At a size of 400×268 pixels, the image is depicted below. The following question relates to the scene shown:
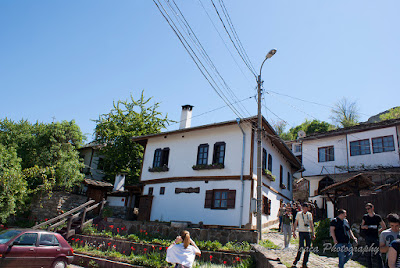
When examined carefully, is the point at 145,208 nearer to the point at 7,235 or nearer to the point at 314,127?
the point at 7,235

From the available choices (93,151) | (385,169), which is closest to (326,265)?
(385,169)

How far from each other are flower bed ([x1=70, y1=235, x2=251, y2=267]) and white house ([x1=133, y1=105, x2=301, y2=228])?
441cm

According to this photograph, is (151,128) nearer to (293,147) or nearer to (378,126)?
(293,147)

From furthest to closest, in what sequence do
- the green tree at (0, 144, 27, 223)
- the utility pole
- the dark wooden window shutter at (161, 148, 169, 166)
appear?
1. the dark wooden window shutter at (161, 148, 169, 166)
2. the green tree at (0, 144, 27, 223)
3. the utility pole

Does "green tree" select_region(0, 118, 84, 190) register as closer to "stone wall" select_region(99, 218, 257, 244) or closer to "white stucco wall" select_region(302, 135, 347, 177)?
"stone wall" select_region(99, 218, 257, 244)

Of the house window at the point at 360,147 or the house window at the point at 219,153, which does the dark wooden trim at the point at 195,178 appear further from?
the house window at the point at 360,147

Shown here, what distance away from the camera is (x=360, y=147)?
23.2 metres

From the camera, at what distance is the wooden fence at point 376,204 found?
36.7ft

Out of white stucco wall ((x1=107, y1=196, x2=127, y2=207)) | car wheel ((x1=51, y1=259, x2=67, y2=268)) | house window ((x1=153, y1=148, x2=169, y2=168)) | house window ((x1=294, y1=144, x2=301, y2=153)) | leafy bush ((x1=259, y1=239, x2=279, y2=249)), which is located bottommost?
car wheel ((x1=51, y1=259, x2=67, y2=268))

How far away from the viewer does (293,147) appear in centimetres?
3550

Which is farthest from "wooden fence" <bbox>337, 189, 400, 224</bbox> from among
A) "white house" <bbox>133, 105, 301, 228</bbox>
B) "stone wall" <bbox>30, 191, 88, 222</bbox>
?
"stone wall" <bbox>30, 191, 88, 222</bbox>

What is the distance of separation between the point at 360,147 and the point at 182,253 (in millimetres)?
21255

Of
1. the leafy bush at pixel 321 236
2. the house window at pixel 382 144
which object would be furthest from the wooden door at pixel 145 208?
the house window at pixel 382 144

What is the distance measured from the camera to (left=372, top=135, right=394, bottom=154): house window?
21516 millimetres
